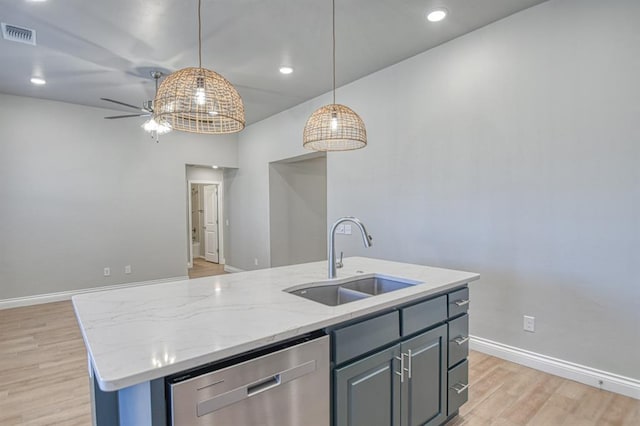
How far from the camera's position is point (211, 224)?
847cm

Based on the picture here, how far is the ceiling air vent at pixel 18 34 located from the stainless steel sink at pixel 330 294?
3.38 m

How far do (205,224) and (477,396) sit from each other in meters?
7.64

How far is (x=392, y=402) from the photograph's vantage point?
160 centimetres

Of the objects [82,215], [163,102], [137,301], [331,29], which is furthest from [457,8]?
[82,215]

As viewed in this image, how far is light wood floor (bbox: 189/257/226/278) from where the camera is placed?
6877 millimetres

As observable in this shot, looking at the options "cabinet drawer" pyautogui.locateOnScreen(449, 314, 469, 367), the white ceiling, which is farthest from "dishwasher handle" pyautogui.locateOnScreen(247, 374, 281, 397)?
the white ceiling

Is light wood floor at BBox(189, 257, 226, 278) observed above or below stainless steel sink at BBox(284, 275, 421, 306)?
below

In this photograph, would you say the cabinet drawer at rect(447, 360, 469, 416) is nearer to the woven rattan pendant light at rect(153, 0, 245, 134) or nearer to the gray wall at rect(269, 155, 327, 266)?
the woven rattan pendant light at rect(153, 0, 245, 134)

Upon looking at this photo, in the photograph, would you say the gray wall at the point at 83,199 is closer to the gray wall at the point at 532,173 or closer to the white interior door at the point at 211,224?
the white interior door at the point at 211,224

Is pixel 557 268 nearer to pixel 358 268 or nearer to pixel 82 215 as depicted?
pixel 358 268

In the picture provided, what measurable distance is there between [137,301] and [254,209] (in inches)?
193

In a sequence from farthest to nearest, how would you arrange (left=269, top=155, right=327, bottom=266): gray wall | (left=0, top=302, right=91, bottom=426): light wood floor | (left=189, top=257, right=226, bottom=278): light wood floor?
(left=189, top=257, right=226, bottom=278): light wood floor < (left=269, top=155, right=327, bottom=266): gray wall < (left=0, top=302, right=91, bottom=426): light wood floor

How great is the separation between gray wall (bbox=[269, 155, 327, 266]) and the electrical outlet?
12.8ft

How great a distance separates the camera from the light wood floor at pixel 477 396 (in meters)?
2.14
